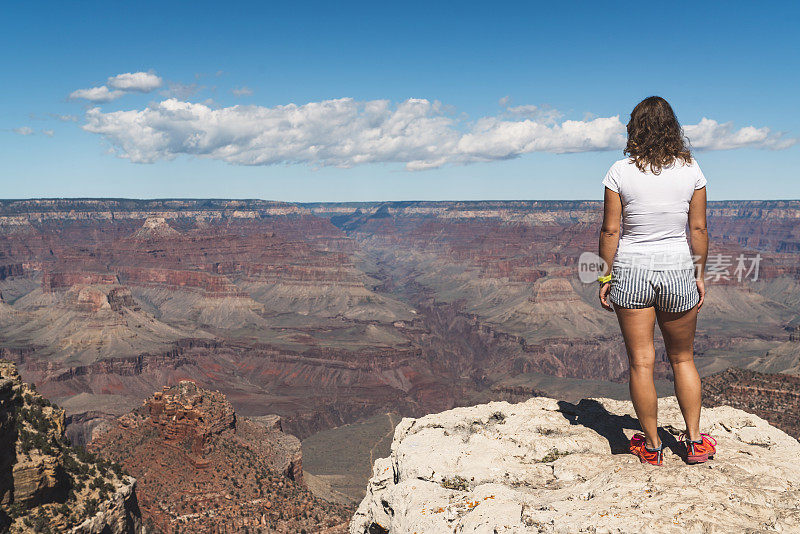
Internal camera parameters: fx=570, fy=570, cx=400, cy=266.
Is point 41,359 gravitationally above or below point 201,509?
below

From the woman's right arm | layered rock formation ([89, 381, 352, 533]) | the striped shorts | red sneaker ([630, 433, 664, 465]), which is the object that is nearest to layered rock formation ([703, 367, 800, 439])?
layered rock formation ([89, 381, 352, 533])

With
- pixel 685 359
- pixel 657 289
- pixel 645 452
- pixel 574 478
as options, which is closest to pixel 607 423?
pixel 645 452

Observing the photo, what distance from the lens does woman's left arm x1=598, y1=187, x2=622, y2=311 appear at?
7091mm

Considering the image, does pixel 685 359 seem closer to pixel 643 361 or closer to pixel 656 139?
pixel 643 361

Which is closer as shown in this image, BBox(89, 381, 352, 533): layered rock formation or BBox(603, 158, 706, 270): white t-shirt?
BBox(603, 158, 706, 270): white t-shirt

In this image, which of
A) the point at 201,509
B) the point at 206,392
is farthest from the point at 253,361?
the point at 201,509

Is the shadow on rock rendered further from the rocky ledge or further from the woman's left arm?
the woman's left arm

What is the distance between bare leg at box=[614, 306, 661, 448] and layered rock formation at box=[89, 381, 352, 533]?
95.0 feet

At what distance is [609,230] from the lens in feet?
23.8

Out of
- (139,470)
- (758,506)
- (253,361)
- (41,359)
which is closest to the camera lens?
(758,506)

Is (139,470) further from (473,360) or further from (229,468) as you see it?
(473,360)

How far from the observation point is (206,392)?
43.7 metres

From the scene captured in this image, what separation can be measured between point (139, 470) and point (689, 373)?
36379 mm

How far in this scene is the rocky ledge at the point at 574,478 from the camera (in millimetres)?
5711
